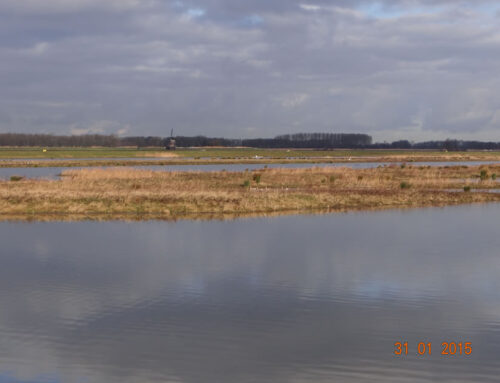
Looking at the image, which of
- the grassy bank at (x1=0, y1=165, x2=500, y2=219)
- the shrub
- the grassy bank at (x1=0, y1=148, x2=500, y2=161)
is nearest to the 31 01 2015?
the grassy bank at (x1=0, y1=165, x2=500, y2=219)

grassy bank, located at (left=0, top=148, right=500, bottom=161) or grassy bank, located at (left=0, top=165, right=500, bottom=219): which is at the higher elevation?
grassy bank, located at (left=0, top=148, right=500, bottom=161)

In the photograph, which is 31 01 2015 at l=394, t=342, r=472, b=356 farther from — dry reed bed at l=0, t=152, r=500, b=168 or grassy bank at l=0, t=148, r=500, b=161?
grassy bank at l=0, t=148, r=500, b=161

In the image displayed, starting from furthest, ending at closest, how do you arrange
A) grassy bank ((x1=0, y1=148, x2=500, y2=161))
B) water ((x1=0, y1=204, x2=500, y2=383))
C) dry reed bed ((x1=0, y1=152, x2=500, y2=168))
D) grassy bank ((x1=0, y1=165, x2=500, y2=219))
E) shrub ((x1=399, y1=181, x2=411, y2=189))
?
grassy bank ((x1=0, y1=148, x2=500, y2=161)) → dry reed bed ((x1=0, y1=152, x2=500, y2=168)) → shrub ((x1=399, y1=181, x2=411, y2=189)) → grassy bank ((x1=0, y1=165, x2=500, y2=219)) → water ((x1=0, y1=204, x2=500, y2=383))

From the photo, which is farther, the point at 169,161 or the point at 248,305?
the point at 169,161

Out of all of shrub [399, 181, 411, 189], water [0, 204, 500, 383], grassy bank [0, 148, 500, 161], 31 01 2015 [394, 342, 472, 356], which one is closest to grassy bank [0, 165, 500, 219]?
shrub [399, 181, 411, 189]

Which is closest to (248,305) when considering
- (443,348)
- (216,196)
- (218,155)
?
(443,348)

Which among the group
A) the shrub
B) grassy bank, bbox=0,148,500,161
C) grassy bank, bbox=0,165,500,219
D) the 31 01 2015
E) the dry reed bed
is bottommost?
the 31 01 2015

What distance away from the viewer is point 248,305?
14.1 m

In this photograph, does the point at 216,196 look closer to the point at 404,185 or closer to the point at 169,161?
the point at 404,185

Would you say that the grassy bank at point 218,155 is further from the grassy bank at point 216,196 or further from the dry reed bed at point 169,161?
the grassy bank at point 216,196

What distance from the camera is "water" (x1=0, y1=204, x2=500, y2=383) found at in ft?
33.8

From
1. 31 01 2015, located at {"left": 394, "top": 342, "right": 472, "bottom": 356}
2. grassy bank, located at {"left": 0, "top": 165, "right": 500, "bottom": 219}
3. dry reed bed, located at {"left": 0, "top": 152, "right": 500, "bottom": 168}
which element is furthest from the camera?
dry reed bed, located at {"left": 0, "top": 152, "right": 500, "bottom": 168}

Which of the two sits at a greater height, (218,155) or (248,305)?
(218,155)

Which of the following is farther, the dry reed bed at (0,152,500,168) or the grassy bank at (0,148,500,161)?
the grassy bank at (0,148,500,161)
